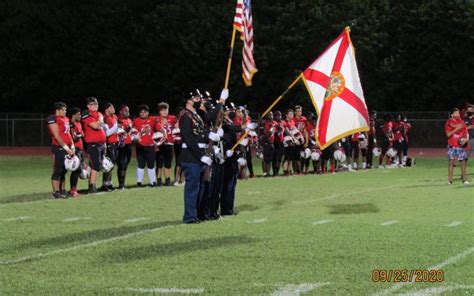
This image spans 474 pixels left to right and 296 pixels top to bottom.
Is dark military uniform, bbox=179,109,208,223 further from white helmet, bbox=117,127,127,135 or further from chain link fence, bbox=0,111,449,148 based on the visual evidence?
chain link fence, bbox=0,111,449,148

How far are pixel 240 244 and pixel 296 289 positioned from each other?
3218 mm

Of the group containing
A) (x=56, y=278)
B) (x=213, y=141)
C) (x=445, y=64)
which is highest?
(x=445, y=64)

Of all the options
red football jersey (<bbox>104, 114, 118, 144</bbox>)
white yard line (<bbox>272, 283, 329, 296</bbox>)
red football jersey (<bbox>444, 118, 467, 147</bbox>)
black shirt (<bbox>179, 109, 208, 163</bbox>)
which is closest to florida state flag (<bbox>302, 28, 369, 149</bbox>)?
black shirt (<bbox>179, 109, 208, 163</bbox>)

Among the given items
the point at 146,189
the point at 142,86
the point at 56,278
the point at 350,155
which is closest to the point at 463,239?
the point at 56,278

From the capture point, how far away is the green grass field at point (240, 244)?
31.5ft

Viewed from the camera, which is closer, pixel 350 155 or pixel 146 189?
pixel 146 189

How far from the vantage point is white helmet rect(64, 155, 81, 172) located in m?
20.3

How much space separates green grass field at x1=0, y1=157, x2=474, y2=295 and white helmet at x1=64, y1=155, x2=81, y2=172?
0.78 meters

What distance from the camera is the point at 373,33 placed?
56812 millimetres

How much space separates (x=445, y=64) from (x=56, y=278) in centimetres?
4935

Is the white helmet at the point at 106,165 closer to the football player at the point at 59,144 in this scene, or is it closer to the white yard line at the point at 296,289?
the football player at the point at 59,144

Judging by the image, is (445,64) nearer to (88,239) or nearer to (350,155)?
(350,155)

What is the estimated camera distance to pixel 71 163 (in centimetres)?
2034

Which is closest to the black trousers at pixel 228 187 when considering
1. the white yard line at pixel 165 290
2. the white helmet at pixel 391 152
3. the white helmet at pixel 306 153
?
the white yard line at pixel 165 290
